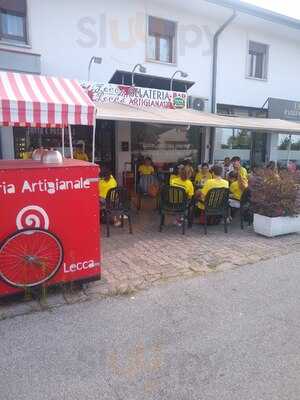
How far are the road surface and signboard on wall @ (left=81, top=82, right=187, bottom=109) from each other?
5328mm

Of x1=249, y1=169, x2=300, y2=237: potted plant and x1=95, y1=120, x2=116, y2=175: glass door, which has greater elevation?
x1=95, y1=120, x2=116, y2=175: glass door

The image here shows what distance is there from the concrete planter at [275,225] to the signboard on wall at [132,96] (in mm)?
4116

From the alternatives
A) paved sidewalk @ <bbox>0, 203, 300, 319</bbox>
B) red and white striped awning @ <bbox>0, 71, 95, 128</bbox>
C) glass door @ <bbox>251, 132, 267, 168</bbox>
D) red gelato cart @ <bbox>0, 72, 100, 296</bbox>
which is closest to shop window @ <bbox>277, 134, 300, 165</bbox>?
glass door @ <bbox>251, 132, 267, 168</bbox>

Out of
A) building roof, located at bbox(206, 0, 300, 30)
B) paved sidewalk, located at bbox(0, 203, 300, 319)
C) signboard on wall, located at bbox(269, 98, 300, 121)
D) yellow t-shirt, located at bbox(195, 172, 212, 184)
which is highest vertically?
building roof, located at bbox(206, 0, 300, 30)

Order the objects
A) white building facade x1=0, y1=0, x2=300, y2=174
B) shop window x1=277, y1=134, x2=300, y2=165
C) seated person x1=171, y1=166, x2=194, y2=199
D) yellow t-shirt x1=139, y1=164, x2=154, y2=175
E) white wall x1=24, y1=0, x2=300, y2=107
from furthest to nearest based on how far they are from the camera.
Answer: shop window x1=277, y1=134, x2=300, y2=165, yellow t-shirt x1=139, y1=164, x2=154, y2=175, white wall x1=24, y1=0, x2=300, y2=107, white building facade x1=0, y1=0, x2=300, y2=174, seated person x1=171, y1=166, x2=194, y2=199

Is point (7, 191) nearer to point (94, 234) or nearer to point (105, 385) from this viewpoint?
point (94, 234)

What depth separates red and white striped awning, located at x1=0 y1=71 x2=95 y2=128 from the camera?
3.57m

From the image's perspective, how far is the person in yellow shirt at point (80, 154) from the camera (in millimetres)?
9688

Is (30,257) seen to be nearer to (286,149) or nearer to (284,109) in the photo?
(284,109)

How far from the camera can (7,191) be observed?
3344mm

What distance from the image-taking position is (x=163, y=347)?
111 inches

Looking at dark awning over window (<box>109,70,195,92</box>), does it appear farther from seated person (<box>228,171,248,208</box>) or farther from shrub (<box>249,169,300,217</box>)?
shrub (<box>249,169,300,217</box>)

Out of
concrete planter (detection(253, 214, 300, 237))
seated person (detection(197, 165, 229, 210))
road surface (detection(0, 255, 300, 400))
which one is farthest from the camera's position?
seated person (detection(197, 165, 229, 210))

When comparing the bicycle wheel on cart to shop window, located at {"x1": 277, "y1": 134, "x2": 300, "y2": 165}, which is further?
shop window, located at {"x1": 277, "y1": 134, "x2": 300, "y2": 165}
